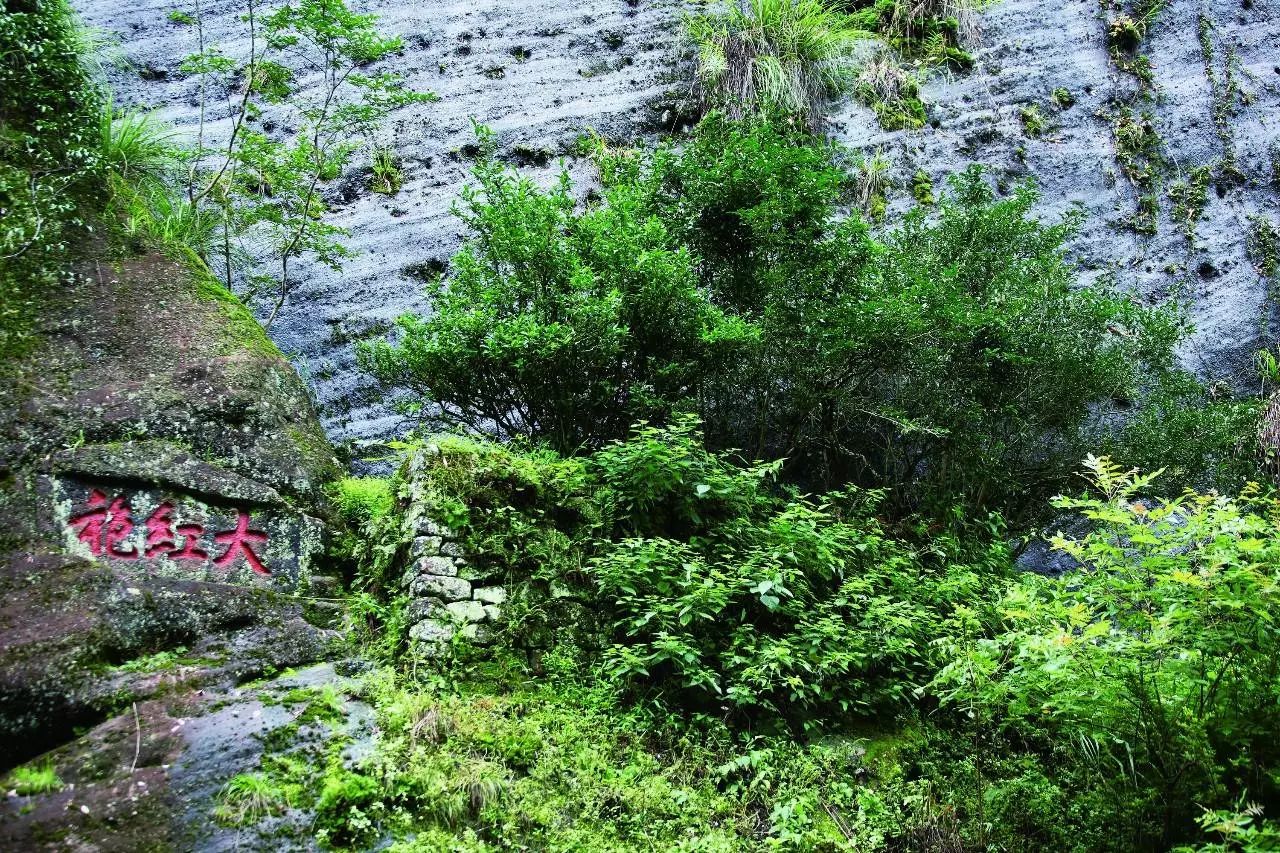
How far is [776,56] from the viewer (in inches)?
370

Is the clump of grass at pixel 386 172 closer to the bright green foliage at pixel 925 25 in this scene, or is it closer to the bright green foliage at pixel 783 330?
the bright green foliage at pixel 783 330

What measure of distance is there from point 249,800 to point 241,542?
1.77 metres

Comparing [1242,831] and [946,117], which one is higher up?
[946,117]

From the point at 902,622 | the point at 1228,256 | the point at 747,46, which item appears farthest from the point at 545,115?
the point at 1228,256

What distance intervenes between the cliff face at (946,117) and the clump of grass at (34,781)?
215 inches

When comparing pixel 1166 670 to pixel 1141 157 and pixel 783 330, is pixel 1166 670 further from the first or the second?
pixel 1141 157

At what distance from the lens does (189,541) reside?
15.5ft

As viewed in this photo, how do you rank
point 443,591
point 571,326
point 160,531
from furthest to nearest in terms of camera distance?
point 571,326
point 443,591
point 160,531

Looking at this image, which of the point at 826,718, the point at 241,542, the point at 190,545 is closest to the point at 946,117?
the point at 826,718

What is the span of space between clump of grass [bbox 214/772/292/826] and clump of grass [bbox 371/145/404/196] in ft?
22.7

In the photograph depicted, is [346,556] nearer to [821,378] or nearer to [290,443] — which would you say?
[290,443]

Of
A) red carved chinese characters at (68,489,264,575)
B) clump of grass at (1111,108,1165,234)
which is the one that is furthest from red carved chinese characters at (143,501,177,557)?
clump of grass at (1111,108,1165,234)

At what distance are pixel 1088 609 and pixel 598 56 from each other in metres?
8.58

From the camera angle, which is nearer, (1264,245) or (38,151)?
(38,151)
